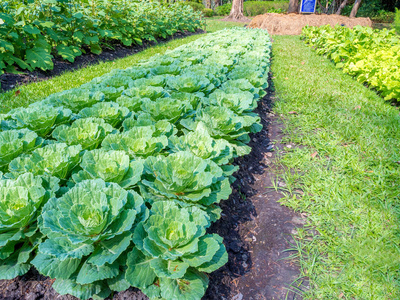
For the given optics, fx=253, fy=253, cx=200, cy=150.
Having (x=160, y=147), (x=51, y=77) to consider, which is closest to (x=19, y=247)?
(x=160, y=147)

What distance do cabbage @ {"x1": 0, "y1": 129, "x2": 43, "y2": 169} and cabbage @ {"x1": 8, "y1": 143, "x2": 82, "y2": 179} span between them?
0.09 m

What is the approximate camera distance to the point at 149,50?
303 inches

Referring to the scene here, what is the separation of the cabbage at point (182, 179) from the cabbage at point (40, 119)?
939 mm

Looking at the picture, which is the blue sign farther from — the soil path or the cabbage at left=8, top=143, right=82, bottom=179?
the cabbage at left=8, top=143, right=82, bottom=179

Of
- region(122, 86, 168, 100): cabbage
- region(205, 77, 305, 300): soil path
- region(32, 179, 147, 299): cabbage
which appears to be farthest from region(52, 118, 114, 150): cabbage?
region(205, 77, 305, 300): soil path

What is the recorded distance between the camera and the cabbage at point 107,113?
2119 mm

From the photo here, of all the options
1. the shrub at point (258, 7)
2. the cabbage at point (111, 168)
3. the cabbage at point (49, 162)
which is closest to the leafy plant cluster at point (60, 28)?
the cabbage at point (49, 162)

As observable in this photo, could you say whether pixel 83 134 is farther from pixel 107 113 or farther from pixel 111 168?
pixel 111 168

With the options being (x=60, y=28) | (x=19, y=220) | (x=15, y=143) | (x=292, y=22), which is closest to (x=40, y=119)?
(x=15, y=143)

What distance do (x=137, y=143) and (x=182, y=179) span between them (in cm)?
47

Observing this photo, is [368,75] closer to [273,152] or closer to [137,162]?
[273,152]

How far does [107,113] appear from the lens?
215cm

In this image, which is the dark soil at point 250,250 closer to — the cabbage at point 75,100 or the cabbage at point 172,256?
the cabbage at point 172,256

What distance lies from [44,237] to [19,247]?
0.57 feet
